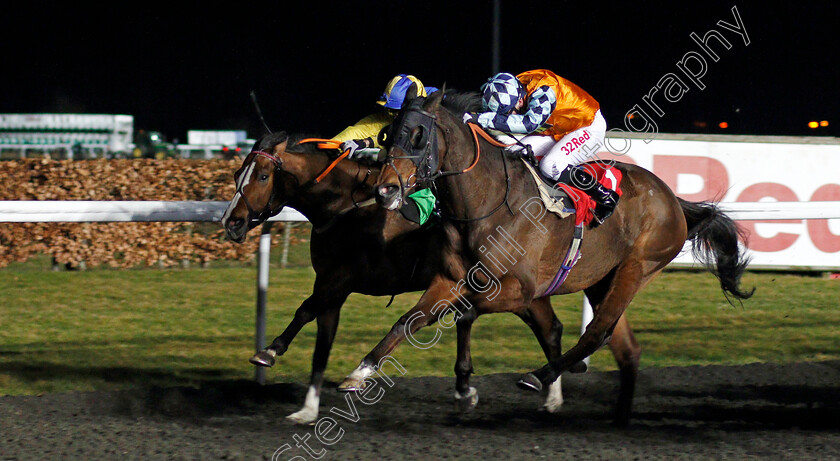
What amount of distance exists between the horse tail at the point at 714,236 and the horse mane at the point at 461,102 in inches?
57.3

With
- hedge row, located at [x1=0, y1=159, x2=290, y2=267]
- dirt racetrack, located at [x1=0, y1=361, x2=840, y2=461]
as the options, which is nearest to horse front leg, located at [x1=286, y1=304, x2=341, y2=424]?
dirt racetrack, located at [x1=0, y1=361, x2=840, y2=461]

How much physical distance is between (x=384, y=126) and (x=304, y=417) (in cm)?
132

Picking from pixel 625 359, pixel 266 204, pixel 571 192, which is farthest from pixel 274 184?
pixel 625 359

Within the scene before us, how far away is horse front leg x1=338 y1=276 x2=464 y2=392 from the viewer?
9.74ft

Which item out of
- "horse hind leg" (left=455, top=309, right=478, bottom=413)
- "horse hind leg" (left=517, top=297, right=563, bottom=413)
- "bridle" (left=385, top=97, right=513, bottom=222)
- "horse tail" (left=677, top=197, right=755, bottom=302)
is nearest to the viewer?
"bridle" (left=385, top=97, right=513, bottom=222)

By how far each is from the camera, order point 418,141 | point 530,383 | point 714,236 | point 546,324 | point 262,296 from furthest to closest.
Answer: point 714,236 → point 262,296 → point 546,324 → point 530,383 → point 418,141

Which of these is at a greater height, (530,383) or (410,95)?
(410,95)

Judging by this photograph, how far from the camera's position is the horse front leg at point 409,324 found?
2969 mm

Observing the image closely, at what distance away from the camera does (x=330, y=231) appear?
372 centimetres

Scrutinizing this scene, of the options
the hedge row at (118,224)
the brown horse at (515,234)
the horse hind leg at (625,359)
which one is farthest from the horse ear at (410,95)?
the hedge row at (118,224)

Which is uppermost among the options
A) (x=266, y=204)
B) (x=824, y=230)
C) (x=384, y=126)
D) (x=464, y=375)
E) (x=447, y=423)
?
(x=384, y=126)

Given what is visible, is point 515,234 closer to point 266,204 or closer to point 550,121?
point 550,121

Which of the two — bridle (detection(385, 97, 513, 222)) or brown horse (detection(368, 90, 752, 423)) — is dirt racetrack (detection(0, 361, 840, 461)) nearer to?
brown horse (detection(368, 90, 752, 423))

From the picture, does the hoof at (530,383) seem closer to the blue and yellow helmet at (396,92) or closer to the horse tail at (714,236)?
the blue and yellow helmet at (396,92)
